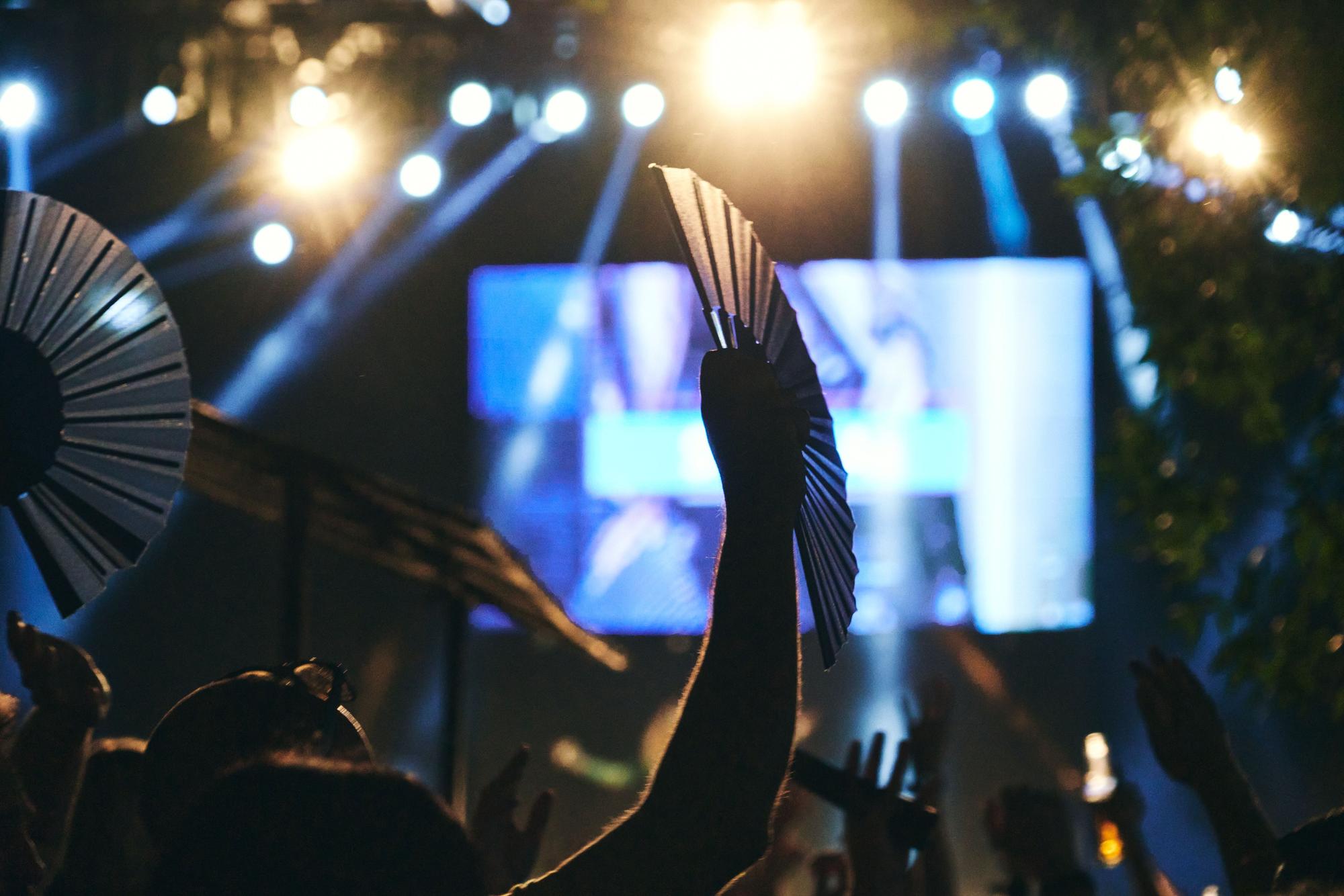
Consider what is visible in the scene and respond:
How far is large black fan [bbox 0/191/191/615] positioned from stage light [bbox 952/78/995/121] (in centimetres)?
553

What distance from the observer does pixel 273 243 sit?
23.3 ft

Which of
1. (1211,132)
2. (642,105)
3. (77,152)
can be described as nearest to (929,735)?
(1211,132)

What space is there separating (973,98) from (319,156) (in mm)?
3219

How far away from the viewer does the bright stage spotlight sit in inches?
230

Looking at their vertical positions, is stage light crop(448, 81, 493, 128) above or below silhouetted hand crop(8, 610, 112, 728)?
above

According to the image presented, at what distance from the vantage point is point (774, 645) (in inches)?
31.4

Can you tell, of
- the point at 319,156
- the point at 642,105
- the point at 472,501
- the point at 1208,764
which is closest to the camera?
the point at 1208,764

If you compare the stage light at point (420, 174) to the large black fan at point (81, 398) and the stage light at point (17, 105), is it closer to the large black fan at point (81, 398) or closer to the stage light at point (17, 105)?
the stage light at point (17, 105)

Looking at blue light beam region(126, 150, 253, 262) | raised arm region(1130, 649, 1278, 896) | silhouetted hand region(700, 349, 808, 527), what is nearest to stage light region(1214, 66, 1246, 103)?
raised arm region(1130, 649, 1278, 896)

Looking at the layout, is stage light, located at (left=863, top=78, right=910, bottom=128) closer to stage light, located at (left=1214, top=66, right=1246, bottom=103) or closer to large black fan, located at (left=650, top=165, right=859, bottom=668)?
stage light, located at (left=1214, top=66, right=1246, bottom=103)

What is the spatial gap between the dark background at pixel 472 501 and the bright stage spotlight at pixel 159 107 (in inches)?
19.3

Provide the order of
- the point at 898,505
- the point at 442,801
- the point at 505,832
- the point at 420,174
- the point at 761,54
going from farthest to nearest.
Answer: the point at 420,174 < the point at 898,505 < the point at 761,54 < the point at 505,832 < the point at 442,801

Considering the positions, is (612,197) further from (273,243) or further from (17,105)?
(17,105)

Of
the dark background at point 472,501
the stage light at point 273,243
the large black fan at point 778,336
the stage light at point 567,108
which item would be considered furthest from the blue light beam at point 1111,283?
the large black fan at point 778,336
